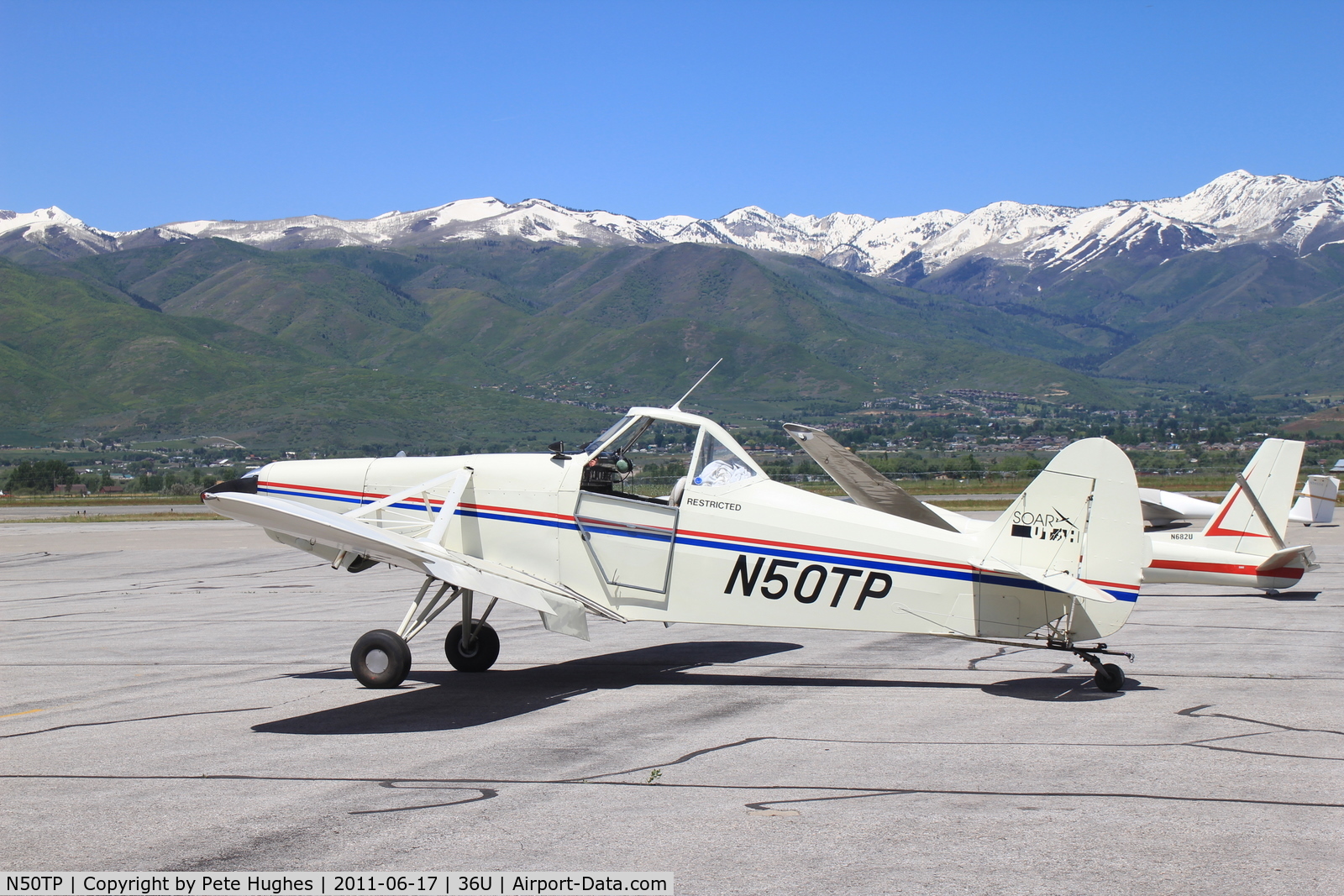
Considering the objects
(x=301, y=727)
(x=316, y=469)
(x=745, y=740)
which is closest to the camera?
(x=745, y=740)

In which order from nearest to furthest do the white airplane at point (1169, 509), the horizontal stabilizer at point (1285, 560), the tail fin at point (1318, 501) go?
the horizontal stabilizer at point (1285, 560) < the tail fin at point (1318, 501) < the white airplane at point (1169, 509)

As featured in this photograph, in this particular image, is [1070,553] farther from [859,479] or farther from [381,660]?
[381,660]

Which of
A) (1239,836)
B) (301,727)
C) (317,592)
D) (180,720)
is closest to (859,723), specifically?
(1239,836)

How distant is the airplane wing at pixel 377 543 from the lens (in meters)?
10.4

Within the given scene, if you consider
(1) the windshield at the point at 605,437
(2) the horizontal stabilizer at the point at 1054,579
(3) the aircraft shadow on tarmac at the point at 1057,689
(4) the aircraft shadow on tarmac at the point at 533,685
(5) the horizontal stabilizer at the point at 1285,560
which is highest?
(1) the windshield at the point at 605,437

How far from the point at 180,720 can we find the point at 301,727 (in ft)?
4.11

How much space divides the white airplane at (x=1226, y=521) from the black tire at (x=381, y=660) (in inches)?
205

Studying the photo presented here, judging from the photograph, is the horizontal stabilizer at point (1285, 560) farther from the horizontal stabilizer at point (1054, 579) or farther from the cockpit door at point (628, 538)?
the cockpit door at point (628, 538)

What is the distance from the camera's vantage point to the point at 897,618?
429 inches

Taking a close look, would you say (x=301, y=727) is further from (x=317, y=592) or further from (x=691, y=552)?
(x=317, y=592)

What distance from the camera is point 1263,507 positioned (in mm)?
18875

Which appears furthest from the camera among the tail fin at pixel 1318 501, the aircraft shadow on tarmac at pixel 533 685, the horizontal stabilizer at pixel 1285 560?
the tail fin at pixel 1318 501

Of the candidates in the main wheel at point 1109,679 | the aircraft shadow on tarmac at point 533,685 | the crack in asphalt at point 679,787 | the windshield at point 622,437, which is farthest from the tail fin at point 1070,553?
the windshield at point 622,437

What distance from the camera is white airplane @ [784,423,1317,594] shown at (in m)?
15.4
